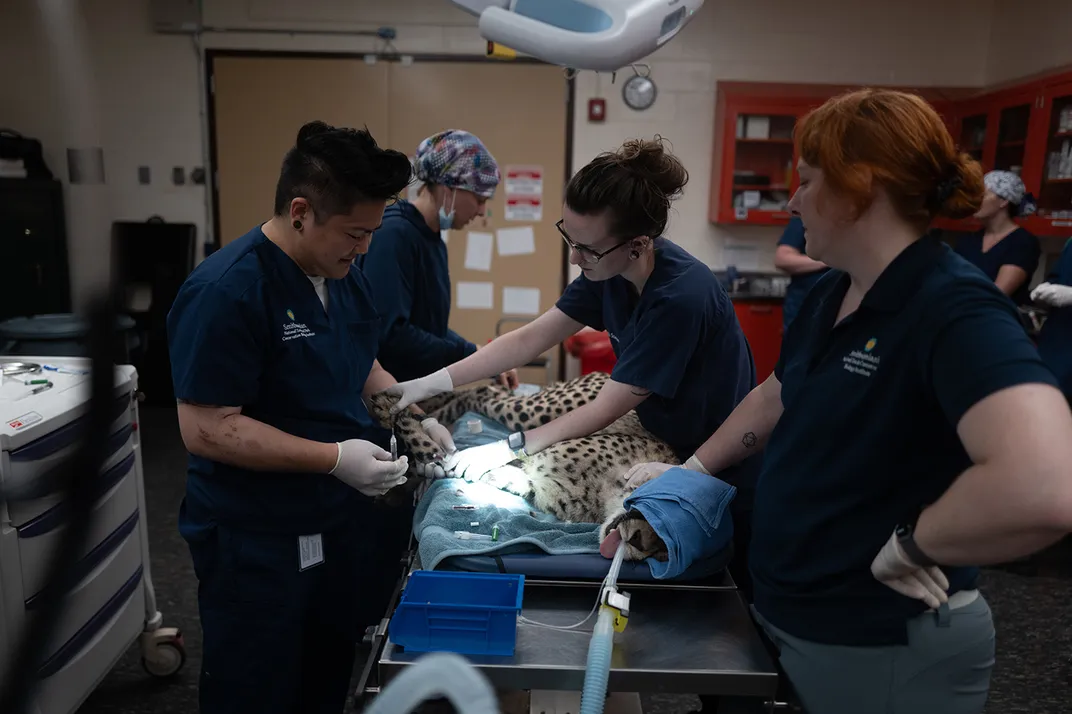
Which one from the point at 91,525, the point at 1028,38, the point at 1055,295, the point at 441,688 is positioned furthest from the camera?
the point at 1028,38

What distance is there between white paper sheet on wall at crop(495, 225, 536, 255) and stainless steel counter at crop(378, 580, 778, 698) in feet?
12.4

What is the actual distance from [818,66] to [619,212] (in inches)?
156

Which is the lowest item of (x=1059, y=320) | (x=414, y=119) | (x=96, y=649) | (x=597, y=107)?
(x=96, y=649)

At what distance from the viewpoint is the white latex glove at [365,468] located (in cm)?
157

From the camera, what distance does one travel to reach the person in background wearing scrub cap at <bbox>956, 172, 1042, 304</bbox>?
378 cm

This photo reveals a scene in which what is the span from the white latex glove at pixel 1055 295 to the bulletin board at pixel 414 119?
2750 millimetres

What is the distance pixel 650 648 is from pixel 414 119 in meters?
4.22

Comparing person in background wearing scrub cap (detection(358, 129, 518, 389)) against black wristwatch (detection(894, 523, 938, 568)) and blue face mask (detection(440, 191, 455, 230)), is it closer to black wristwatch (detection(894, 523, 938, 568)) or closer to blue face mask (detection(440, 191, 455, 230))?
blue face mask (detection(440, 191, 455, 230))

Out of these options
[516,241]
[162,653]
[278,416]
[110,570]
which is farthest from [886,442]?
[516,241]

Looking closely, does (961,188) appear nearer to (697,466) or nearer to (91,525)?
(697,466)

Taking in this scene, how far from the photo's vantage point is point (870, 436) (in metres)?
1.05

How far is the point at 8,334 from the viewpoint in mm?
2307

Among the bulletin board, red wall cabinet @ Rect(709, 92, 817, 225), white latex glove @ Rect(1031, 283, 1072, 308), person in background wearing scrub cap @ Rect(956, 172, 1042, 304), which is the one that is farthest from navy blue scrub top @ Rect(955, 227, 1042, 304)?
the bulletin board

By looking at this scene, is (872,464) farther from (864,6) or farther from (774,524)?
(864,6)
